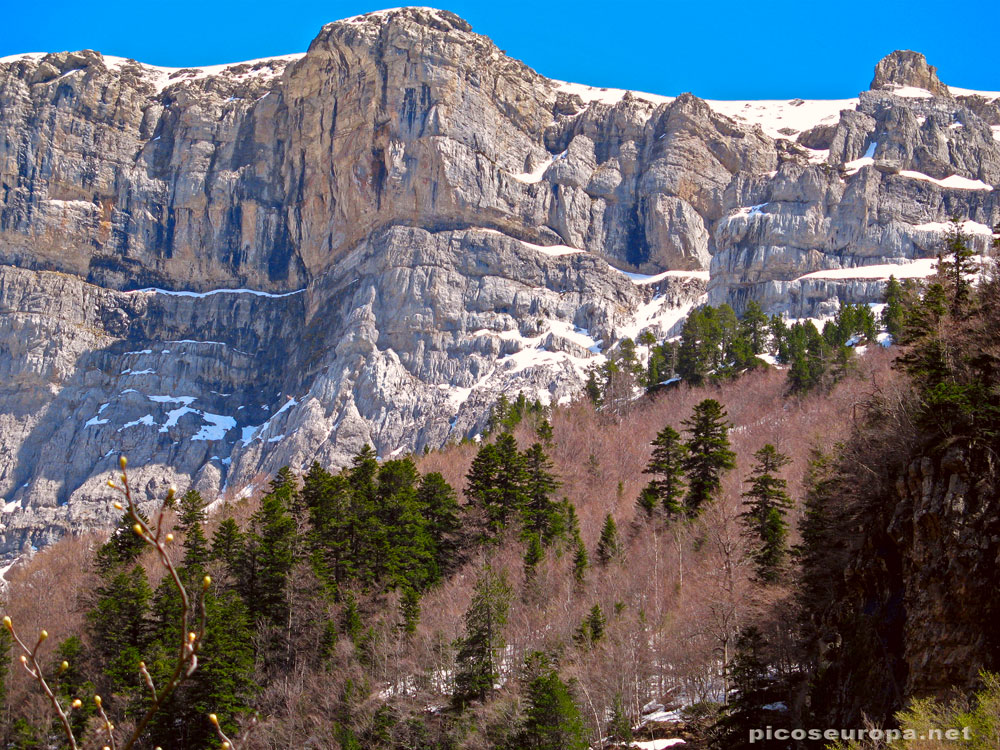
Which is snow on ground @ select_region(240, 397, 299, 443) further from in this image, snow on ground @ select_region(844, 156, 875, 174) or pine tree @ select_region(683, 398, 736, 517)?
snow on ground @ select_region(844, 156, 875, 174)

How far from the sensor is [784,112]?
156500mm

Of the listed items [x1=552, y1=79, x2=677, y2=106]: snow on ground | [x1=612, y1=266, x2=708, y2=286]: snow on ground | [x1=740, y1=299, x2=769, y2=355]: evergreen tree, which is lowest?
[x1=740, y1=299, x2=769, y2=355]: evergreen tree

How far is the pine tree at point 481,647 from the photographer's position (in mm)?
33312

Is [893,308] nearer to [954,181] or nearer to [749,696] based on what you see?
[749,696]

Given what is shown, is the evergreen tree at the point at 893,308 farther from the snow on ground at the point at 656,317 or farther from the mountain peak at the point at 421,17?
the mountain peak at the point at 421,17

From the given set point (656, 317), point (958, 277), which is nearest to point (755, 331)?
point (656, 317)

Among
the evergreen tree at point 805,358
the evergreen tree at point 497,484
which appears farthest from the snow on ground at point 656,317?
the evergreen tree at point 497,484

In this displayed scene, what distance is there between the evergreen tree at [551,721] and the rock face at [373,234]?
7155cm

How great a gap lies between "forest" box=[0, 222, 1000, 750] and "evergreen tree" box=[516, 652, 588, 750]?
88 millimetres

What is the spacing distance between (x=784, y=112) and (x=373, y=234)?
76.6 meters

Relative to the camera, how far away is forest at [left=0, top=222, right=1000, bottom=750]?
78.4ft

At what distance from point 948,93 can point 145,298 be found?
4855 inches

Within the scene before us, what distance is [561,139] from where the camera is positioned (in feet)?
460

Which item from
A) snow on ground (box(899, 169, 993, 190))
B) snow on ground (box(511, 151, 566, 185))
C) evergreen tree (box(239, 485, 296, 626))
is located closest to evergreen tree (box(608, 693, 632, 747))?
evergreen tree (box(239, 485, 296, 626))
